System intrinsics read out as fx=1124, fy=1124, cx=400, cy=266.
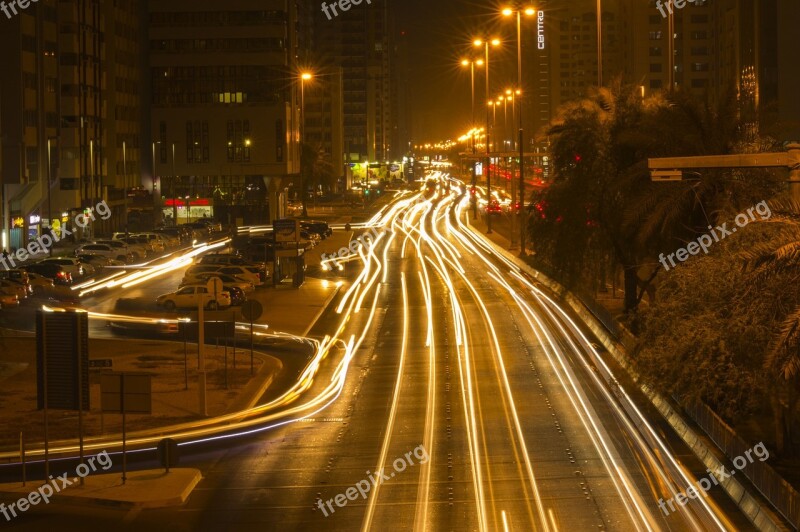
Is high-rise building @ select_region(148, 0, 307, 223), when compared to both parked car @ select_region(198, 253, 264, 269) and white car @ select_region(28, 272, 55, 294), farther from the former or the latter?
white car @ select_region(28, 272, 55, 294)

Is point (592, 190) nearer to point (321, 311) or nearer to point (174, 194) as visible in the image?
point (321, 311)

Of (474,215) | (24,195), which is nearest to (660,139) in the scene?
(24,195)

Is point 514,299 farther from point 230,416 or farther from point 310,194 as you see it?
point 310,194

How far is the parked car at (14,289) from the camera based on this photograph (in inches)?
1550

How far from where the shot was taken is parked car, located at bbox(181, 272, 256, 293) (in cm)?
4144

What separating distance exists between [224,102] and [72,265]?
130 feet

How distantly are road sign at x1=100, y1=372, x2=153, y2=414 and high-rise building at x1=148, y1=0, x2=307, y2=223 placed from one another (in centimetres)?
6536

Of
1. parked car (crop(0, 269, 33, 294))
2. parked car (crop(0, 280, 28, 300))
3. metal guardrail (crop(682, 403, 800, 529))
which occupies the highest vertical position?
parked car (crop(0, 269, 33, 294))

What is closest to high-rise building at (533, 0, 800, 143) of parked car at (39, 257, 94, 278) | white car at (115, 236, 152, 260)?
white car at (115, 236, 152, 260)

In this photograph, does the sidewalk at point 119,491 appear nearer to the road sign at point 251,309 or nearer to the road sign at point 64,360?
the road sign at point 64,360

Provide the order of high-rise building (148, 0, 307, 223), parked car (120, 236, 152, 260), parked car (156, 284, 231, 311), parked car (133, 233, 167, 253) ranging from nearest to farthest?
parked car (156, 284, 231, 311), parked car (120, 236, 152, 260), parked car (133, 233, 167, 253), high-rise building (148, 0, 307, 223)

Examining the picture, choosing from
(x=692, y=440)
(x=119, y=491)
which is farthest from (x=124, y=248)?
(x=692, y=440)

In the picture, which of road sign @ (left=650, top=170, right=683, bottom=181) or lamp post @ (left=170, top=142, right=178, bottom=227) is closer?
road sign @ (left=650, top=170, right=683, bottom=181)

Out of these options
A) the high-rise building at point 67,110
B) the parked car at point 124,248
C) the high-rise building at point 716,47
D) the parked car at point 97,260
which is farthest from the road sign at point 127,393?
the high-rise building at point 716,47
